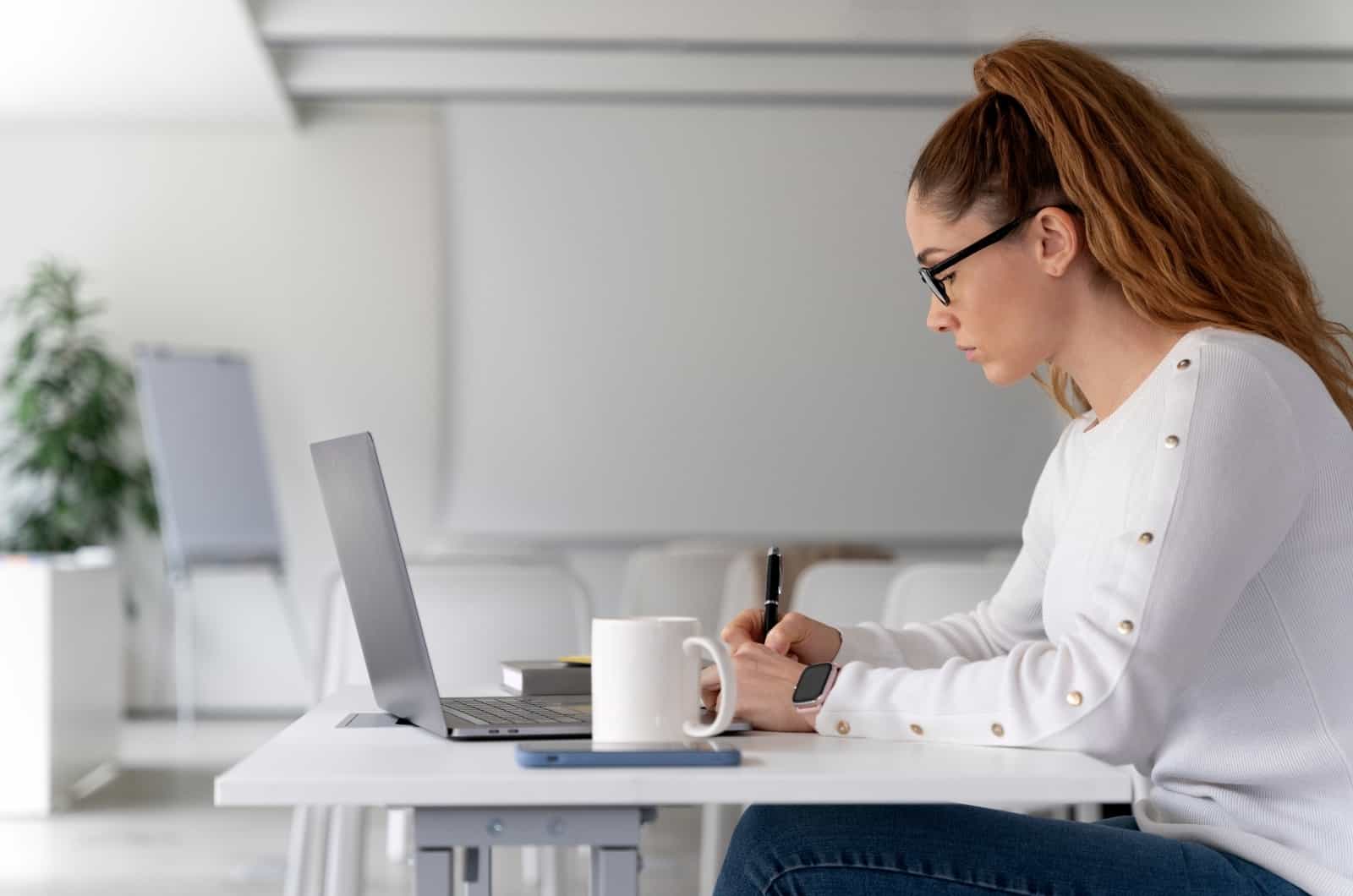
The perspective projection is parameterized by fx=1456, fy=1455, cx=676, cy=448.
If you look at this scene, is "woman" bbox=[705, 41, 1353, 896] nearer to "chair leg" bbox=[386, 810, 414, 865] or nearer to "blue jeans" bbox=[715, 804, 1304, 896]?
"blue jeans" bbox=[715, 804, 1304, 896]

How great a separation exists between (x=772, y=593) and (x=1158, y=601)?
16.1 inches

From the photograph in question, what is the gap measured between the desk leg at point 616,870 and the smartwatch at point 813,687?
0.28 metres

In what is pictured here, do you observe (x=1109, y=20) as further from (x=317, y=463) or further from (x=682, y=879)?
(x=317, y=463)

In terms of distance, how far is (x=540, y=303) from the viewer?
6.77m

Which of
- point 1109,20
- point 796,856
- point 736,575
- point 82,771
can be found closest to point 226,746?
point 82,771

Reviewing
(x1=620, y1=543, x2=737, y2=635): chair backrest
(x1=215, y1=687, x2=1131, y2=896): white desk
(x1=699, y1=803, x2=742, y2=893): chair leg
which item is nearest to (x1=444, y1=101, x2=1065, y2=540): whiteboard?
(x1=620, y1=543, x2=737, y2=635): chair backrest

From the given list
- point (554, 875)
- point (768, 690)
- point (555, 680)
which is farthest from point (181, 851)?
point (768, 690)

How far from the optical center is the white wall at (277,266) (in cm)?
678

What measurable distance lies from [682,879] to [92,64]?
4453mm

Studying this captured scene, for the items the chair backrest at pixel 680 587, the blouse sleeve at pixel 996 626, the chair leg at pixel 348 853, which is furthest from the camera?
the chair backrest at pixel 680 587

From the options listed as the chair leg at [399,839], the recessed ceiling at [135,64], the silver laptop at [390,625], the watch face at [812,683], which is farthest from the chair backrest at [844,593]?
the recessed ceiling at [135,64]

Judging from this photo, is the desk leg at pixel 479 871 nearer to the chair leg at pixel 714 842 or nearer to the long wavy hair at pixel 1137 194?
the long wavy hair at pixel 1137 194

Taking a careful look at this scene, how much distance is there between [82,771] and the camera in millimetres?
4680

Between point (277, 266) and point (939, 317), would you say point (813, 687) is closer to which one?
point (939, 317)
